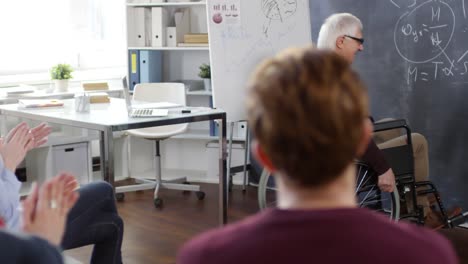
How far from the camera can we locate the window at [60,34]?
5570 mm

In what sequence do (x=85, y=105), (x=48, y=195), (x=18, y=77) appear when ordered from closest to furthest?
1. (x=48, y=195)
2. (x=85, y=105)
3. (x=18, y=77)

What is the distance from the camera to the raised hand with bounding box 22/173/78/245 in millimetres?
1384

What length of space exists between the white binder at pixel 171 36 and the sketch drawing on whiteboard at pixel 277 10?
3.75 feet

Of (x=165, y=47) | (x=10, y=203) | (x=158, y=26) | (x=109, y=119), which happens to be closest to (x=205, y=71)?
(x=165, y=47)

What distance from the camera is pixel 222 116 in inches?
154

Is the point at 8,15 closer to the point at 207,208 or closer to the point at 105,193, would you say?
the point at 207,208

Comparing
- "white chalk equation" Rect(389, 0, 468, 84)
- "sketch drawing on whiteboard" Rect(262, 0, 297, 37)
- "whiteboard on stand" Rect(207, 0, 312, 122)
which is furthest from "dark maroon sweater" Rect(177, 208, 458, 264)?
"sketch drawing on whiteboard" Rect(262, 0, 297, 37)

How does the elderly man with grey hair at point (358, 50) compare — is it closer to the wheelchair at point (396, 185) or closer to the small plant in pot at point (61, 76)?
the wheelchair at point (396, 185)

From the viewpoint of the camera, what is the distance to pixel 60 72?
5254 millimetres

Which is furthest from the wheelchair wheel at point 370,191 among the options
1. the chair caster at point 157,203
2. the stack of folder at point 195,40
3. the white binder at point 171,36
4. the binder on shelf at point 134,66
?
the binder on shelf at point 134,66

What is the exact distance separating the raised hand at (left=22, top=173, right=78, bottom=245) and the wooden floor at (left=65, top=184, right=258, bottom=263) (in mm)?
2387

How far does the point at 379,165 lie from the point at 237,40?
1.64m

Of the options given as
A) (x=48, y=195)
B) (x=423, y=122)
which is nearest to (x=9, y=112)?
(x=423, y=122)

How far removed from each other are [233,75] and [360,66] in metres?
0.80
